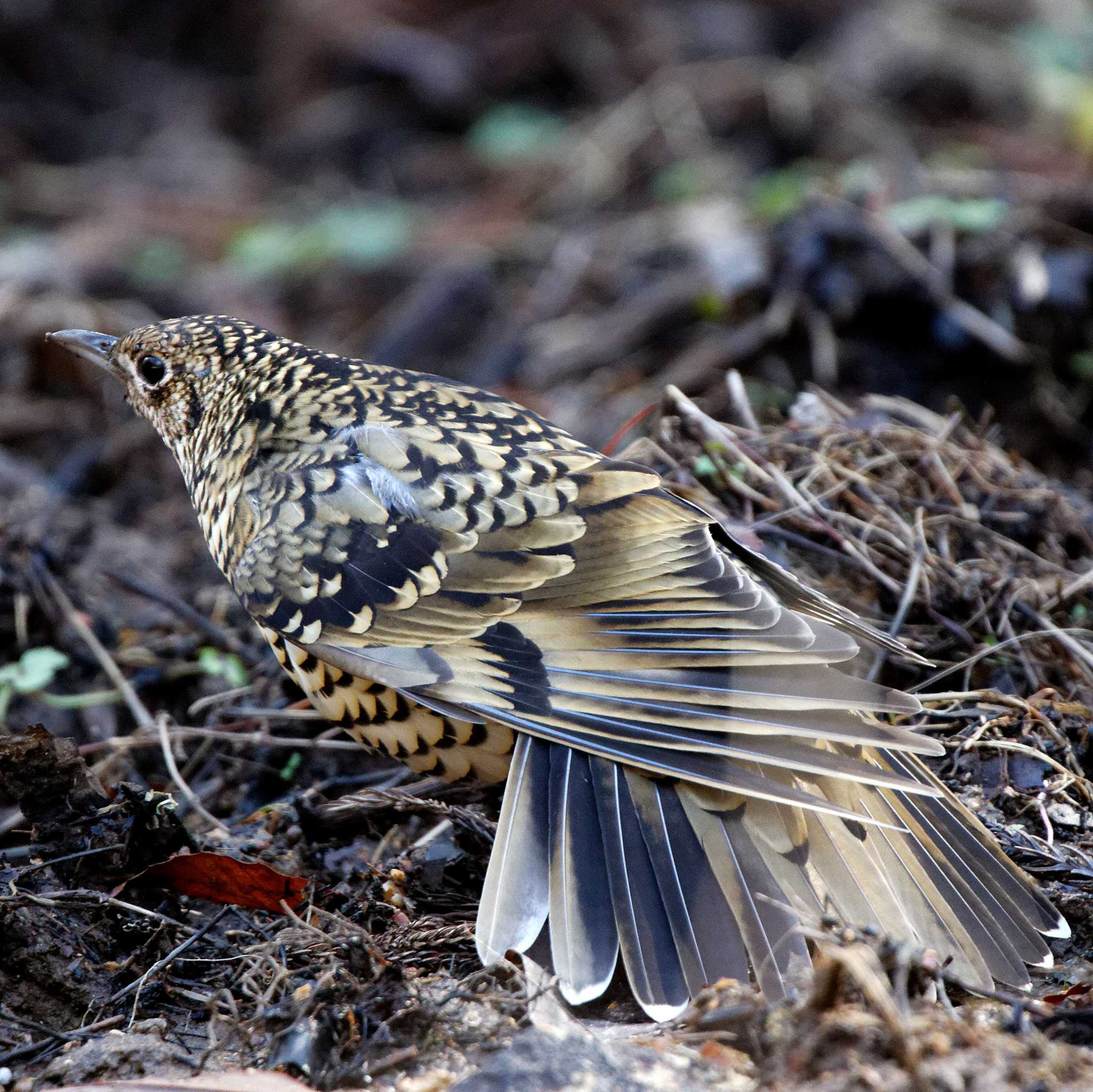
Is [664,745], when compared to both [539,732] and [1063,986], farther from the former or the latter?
[1063,986]

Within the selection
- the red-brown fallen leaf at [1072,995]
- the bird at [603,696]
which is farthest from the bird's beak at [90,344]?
the red-brown fallen leaf at [1072,995]

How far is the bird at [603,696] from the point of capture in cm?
270

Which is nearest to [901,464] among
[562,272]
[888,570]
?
[888,570]

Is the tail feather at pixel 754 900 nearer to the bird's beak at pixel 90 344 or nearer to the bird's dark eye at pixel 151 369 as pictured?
the bird's dark eye at pixel 151 369

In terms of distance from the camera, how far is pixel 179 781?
145 inches

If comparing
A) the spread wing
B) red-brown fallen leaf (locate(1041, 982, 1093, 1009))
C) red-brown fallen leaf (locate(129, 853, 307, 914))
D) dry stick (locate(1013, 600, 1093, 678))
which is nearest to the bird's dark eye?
the spread wing

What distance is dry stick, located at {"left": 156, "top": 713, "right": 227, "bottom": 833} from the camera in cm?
362

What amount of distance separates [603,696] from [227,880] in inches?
40.1

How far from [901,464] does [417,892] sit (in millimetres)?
2051

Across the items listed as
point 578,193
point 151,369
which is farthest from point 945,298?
point 151,369

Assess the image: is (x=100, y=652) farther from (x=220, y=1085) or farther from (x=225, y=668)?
(x=220, y=1085)

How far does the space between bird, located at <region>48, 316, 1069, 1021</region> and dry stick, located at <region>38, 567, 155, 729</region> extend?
84 centimetres

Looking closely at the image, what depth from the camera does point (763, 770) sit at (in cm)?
291

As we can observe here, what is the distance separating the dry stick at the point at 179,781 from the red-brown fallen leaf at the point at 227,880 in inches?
17.1
